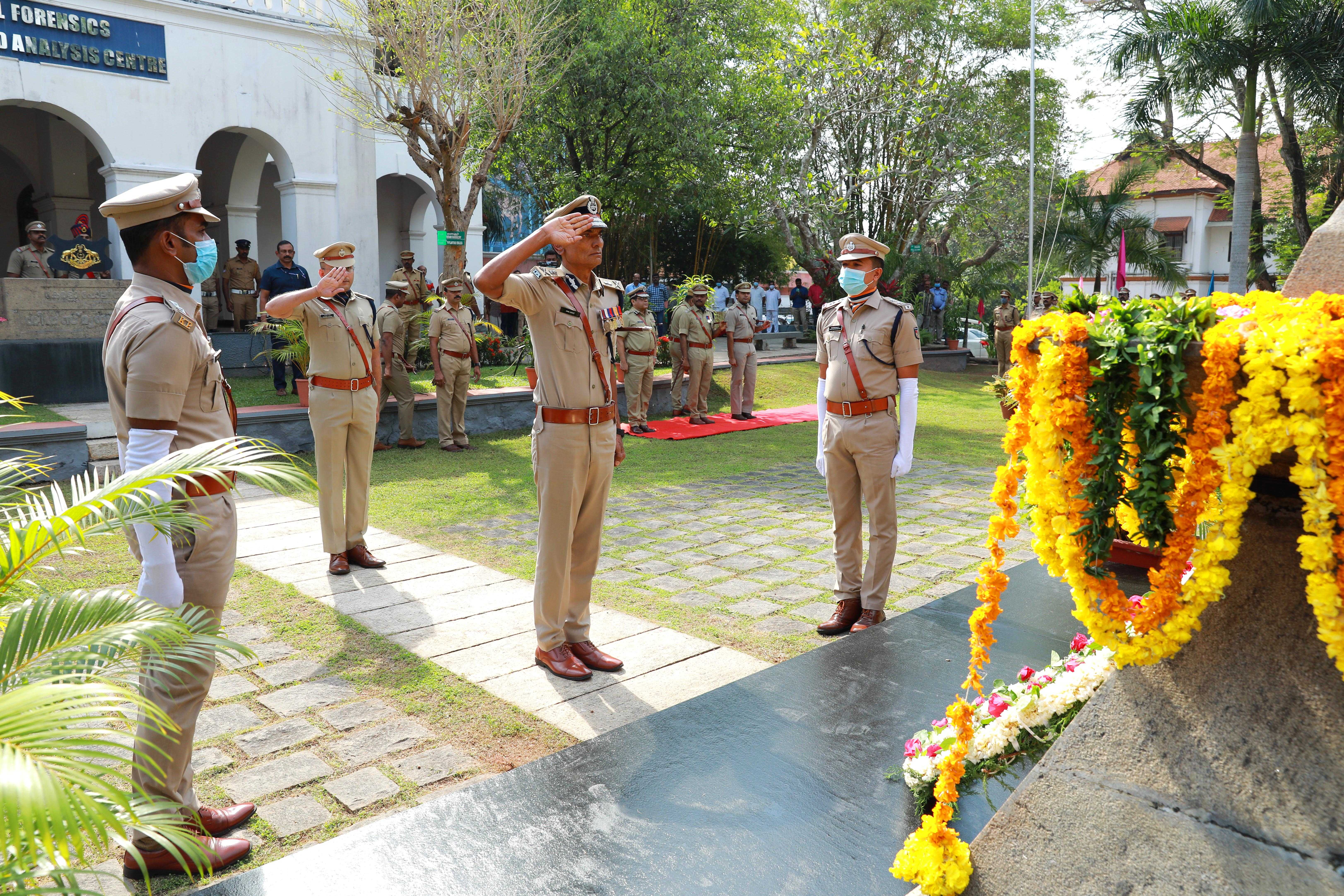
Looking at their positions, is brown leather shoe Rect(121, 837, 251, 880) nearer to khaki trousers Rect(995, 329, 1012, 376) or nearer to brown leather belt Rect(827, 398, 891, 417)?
brown leather belt Rect(827, 398, 891, 417)

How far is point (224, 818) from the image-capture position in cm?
287

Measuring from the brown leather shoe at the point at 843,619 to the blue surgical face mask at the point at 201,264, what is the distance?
322cm

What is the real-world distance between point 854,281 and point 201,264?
302 cm

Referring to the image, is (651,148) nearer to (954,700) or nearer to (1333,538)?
(954,700)

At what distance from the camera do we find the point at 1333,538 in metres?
1.70

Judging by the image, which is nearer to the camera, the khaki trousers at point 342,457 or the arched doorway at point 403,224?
the khaki trousers at point 342,457

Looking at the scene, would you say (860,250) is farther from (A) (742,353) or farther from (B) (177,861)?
(A) (742,353)

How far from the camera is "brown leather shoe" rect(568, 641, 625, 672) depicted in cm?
420

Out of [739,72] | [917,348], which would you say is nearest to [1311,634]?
[917,348]

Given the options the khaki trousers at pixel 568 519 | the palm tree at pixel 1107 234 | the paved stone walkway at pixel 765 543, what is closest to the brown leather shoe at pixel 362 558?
the paved stone walkway at pixel 765 543

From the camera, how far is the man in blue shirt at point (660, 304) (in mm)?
21672

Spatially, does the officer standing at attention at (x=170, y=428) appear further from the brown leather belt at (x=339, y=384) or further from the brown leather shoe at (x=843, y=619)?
the brown leather belt at (x=339, y=384)

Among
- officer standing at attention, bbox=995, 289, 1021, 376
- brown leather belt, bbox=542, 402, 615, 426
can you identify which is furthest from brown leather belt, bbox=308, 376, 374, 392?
officer standing at attention, bbox=995, 289, 1021, 376

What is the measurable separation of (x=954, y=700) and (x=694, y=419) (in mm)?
9905
